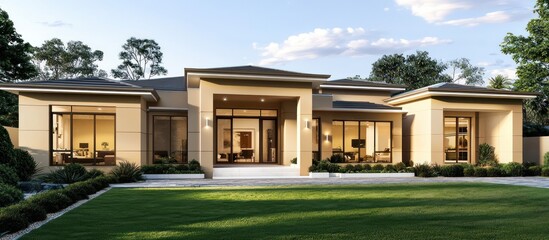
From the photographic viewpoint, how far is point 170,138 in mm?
24453

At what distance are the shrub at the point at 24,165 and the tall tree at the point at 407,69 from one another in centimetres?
3538

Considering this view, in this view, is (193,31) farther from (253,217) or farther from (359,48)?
(359,48)

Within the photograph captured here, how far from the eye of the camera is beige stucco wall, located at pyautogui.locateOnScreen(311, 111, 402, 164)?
25.0m

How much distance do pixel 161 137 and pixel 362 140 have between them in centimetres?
1128

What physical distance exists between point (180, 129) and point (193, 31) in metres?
5.49

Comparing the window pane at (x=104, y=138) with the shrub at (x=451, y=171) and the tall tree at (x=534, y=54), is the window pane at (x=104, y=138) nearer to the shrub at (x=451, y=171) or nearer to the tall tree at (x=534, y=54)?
the shrub at (x=451, y=171)

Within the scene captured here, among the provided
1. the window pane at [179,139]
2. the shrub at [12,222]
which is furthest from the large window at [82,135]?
the shrub at [12,222]

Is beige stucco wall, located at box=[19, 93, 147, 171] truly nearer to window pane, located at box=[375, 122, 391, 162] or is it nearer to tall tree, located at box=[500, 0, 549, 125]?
window pane, located at box=[375, 122, 391, 162]

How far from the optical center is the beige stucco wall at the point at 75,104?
19.7m

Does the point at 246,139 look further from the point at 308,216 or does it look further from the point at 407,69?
the point at 407,69

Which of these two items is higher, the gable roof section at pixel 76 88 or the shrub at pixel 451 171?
the gable roof section at pixel 76 88

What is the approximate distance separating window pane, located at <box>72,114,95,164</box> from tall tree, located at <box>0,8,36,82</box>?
17.9 ft

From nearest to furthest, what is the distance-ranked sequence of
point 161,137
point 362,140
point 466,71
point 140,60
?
point 161,137, point 362,140, point 140,60, point 466,71

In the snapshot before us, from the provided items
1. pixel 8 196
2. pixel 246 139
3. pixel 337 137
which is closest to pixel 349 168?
pixel 337 137
